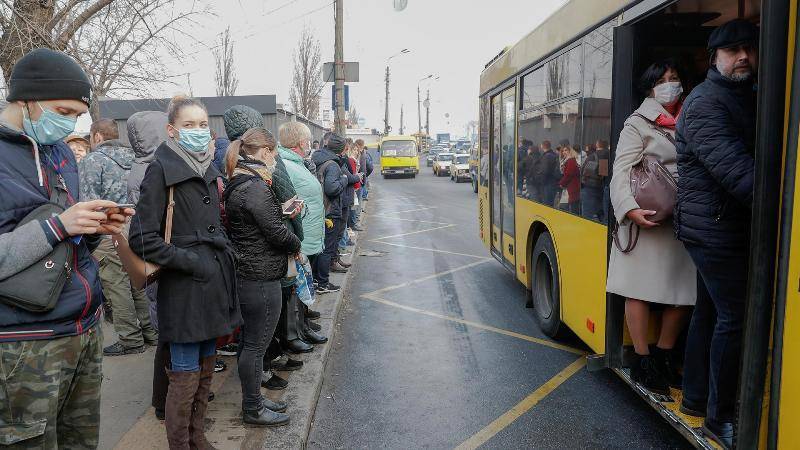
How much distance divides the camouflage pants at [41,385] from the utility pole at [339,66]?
13.0 metres

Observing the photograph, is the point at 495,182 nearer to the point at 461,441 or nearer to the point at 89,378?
the point at 461,441

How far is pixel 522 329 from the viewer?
5.99m

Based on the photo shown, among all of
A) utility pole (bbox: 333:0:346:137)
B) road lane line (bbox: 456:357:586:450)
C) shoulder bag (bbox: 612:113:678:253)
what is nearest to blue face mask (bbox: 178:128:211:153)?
road lane line (bbox: 456:357:586:450)

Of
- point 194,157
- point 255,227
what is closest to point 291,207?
point 255,227

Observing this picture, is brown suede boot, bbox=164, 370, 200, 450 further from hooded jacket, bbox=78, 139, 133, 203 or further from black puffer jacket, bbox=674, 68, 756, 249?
black puffer jacket, bbox=674, 68, 756, 249

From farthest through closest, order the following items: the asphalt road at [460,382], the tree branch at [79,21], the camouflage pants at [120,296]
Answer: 1. the tree branch at [79,21]
2. the camouflage pants at [120,296]
3. the asphalt road at [460,382]

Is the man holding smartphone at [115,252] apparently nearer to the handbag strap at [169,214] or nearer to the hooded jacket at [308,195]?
the hooded jacket at [308,195]

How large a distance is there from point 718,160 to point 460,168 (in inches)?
1077

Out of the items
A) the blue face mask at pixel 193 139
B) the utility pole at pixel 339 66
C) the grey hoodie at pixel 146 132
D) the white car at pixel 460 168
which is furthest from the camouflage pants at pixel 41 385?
the white car at pixel 460 168

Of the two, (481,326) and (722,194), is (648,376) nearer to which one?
(722,194)

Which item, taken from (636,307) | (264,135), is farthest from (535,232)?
(264,135)

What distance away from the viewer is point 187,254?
2.85 meters

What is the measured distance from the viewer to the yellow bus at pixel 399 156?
34781 mm

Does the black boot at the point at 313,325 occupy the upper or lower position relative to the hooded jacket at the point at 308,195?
lower
